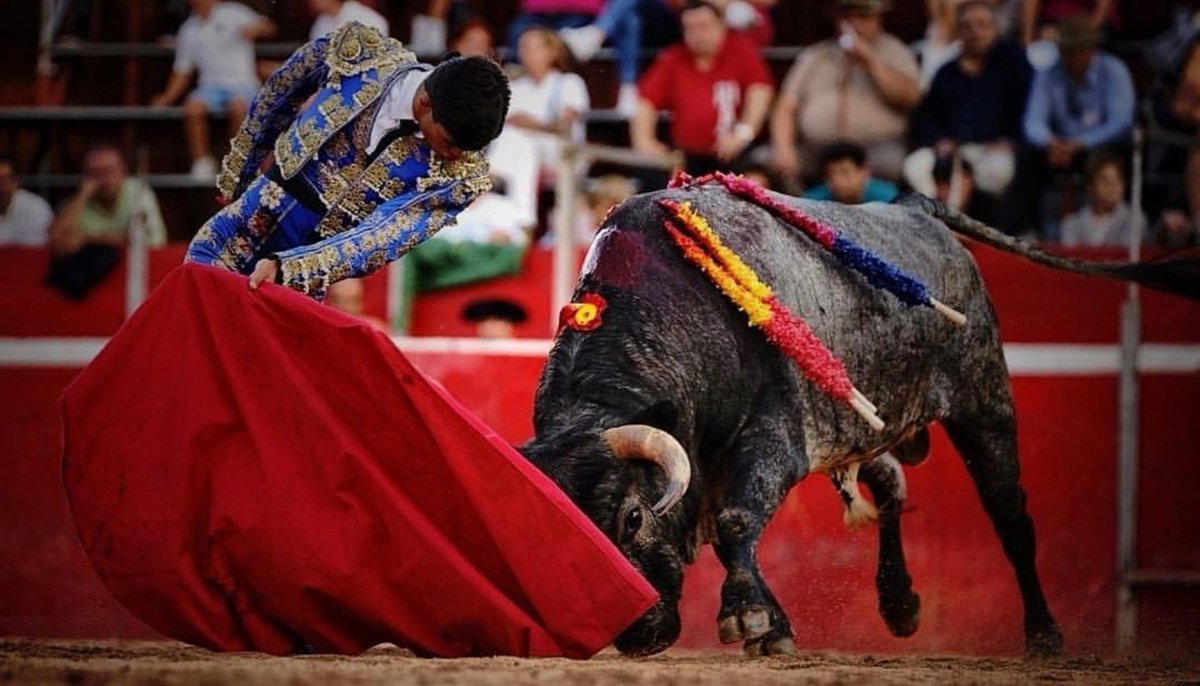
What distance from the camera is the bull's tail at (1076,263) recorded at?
653cm

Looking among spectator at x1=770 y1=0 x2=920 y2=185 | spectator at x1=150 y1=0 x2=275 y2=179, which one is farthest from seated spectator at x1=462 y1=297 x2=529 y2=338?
spectator at x1=150 y1=0 x2=275 y2=179

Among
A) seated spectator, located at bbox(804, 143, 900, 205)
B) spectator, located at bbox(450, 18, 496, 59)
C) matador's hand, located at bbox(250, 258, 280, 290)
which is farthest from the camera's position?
spectator, located at bbox(450, 18, 496, 59)

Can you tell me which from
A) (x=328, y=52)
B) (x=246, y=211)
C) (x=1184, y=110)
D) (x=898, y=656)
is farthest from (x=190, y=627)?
(x=1184, y=110)

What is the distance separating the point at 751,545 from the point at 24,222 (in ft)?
16.2

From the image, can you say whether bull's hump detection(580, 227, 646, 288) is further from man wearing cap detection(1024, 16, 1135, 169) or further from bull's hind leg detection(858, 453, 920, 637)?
man wearing cap detection(1024, 16, 1135, 169)

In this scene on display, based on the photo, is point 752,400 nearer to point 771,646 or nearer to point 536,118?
point 771,646

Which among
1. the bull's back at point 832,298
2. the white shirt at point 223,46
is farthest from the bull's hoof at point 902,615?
the white shirt at point 223,46

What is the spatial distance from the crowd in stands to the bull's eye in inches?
114

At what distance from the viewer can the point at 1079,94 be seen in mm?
8195

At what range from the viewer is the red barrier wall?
7125 millimetres

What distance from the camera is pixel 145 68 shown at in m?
10.5

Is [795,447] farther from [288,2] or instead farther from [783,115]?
[288,2]

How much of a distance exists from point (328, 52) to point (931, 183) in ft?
10.8

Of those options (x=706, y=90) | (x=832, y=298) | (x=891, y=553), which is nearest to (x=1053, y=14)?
(x=706, y=90)
